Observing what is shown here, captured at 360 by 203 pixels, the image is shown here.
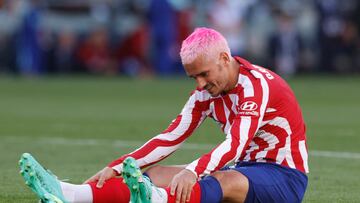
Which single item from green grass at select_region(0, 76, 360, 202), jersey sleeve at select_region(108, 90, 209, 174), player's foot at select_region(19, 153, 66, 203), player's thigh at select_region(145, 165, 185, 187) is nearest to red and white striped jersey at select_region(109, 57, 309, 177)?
jersey sleeve at select_region(108, 90, 209, 174)

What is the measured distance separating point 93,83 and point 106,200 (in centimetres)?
1813

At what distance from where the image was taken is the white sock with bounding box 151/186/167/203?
6406 millimetres

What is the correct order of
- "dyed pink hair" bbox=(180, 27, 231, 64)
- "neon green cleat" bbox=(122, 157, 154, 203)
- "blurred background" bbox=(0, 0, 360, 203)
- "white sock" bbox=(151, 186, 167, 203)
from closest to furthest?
"neon green cleat" bbox=(122, 157, 154, 203) < "white sock" bbox=(151, 186, 167, 203) < "dyed pink hair" bbox=(180, 27, 231, 64) < "blurred background" bbox=(0, 0, 360, 203)

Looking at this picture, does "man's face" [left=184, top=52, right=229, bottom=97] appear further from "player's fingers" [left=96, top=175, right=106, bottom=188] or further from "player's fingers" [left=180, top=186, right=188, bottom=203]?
"player's fingers" [left=96, top=175, right=106, bottom=188]

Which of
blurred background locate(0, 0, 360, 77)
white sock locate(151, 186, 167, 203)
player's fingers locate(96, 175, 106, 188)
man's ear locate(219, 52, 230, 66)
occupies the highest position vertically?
man's ear locate(219, 52, 230, 66)

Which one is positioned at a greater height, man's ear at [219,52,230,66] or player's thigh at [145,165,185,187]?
man's ear at [219,52,230,66]

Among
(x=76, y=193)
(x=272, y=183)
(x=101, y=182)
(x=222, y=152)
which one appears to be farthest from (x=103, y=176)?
(x=272, y=183)

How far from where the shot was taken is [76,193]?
22.0ft

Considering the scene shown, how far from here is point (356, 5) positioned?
1117 inches

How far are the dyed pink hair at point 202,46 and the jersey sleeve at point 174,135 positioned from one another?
2.13 ft

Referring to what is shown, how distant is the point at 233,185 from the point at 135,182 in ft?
2.43

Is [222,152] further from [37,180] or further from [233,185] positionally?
[37,180]

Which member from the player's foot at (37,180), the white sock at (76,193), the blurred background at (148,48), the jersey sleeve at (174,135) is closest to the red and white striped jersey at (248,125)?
the jersey sleeve at (174,135)

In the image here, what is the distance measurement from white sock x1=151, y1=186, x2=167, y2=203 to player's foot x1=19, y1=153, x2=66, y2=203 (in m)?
0.55
